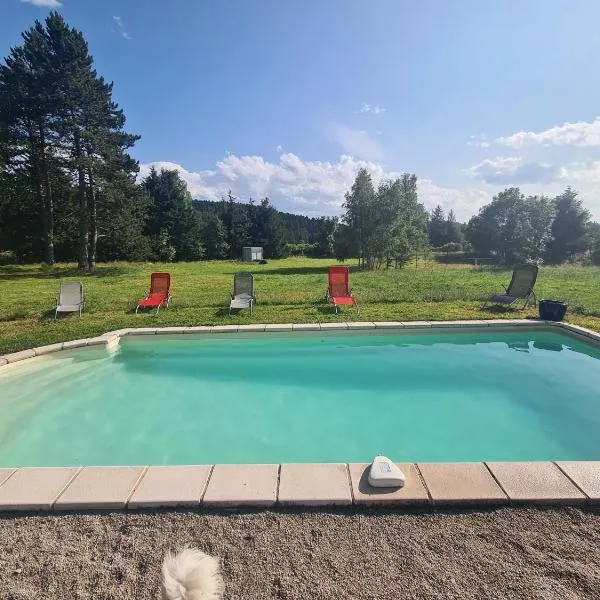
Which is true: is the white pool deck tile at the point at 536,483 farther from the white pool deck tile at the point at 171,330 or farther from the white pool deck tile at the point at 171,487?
the white pool deck tile at the point at 171,330

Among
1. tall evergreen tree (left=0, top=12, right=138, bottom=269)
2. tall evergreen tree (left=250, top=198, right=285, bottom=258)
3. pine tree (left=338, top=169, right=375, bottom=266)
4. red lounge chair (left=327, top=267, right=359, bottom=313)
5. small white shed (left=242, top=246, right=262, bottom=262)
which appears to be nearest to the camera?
red lounge chair (left=327, top=267, right=359, bottom=313)

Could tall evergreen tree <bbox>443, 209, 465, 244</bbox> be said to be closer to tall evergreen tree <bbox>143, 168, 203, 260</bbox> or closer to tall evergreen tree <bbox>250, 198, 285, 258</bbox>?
tall evergreen tree <bbox>250, 198, 285, 258</bbox>

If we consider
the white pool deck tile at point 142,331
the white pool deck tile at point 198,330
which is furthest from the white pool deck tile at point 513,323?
the white pool deck tile at point 142,331

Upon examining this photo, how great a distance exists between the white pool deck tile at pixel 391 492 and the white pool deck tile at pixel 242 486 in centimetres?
58

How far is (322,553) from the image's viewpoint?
2264 mm

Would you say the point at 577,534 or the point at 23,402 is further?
the point at 23,402

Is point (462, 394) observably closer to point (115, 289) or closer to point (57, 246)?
point (115, 289)

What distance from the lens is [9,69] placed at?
59.7 ft

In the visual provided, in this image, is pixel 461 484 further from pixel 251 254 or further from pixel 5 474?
pixel 251 254

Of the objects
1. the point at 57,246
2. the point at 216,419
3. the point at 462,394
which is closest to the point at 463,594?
the point at 216,419

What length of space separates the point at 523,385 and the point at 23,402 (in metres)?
7.25

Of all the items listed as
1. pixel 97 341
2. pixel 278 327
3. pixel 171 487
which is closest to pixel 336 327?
pixel 278 327

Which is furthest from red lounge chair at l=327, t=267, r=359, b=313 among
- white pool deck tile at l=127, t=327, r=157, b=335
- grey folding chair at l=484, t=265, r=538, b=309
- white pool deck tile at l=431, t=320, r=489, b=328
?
white pool deck tile at l=127, t=327, r=157, b=335

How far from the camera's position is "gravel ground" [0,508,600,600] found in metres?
2.05
